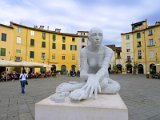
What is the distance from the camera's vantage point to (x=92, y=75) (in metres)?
3.32

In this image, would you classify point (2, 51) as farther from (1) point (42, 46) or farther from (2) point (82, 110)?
(2) point (82, 110)

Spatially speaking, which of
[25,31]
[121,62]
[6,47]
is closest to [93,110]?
[6,47]

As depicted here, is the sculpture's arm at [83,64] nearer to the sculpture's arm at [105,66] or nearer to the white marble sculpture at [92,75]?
the white marble sculpture at [92,75]

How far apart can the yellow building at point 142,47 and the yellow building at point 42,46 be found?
13.5 meters

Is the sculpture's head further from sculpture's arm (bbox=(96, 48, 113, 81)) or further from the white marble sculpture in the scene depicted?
sculpture's arm (bbox=(96, 48, 113, 81))

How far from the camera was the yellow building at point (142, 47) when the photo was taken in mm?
39375

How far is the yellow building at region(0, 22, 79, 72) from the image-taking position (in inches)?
1366

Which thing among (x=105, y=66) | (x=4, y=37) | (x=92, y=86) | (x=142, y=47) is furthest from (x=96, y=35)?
(x=142, y=47)

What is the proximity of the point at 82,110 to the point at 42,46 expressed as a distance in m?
39.7

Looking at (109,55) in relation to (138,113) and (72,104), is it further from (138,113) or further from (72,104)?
(138,113)

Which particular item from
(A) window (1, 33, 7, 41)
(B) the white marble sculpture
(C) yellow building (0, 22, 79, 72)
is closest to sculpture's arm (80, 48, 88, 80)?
(B) the white marble sculpture

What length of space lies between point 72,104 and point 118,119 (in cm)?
69

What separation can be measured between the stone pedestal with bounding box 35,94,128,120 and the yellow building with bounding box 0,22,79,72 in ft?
104

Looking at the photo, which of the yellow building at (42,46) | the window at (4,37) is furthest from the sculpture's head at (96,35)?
the window at (4,37)
